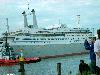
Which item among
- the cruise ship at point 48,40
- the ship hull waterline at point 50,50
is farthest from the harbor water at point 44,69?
the cruise ship at point 48,40

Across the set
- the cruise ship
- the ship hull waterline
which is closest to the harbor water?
the ship hull waterline

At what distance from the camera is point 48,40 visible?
332 ft

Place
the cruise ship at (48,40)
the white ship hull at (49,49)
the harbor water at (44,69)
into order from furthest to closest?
the cruise ship at (48,40) < the white ship hull at (49,49) < the harbor water at (44,69)

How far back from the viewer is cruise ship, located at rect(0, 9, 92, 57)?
98.8 meters

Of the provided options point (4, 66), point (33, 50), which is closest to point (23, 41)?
point (33, 50)

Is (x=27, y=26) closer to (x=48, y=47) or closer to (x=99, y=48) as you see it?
(x=48, y=47)

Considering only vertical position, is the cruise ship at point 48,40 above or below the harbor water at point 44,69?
above

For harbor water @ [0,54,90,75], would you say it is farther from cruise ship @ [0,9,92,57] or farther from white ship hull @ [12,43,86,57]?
cruise ship @ [0,9,92,57]

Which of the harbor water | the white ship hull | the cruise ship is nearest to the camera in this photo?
the harbor water

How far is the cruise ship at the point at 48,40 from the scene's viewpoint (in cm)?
9875

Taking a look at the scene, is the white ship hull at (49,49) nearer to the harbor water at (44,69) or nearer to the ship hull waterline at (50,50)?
the ship hull waterline at (50,50)

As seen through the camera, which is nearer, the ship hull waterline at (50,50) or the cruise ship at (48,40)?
the ship hull waterline at (50,50)

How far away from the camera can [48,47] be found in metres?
100

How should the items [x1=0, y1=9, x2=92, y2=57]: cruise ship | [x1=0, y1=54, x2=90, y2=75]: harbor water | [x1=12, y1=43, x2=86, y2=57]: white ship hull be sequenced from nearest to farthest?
[x1=0, y1=54, x2=90, y2=75]: harbor water < [x1=12, y1=43, x2=86, y2=57]: white ship hull < [x1=0, y1=9, x2=92, y2=57]: cruise ship
